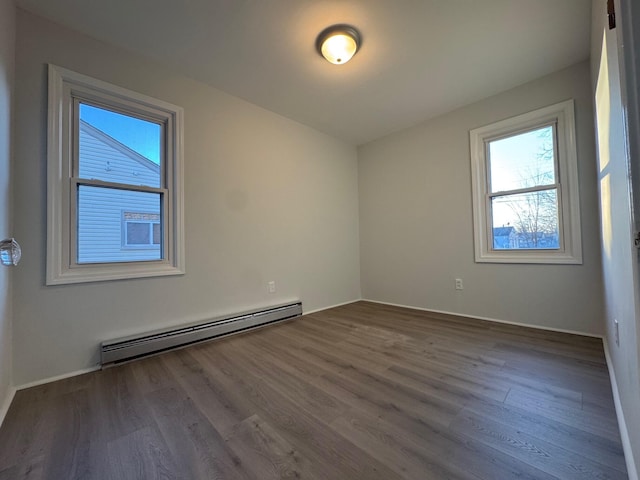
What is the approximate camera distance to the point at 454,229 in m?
3.34

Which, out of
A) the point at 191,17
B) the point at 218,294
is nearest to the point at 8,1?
the point at 191,17

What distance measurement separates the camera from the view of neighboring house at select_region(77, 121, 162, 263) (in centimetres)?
212

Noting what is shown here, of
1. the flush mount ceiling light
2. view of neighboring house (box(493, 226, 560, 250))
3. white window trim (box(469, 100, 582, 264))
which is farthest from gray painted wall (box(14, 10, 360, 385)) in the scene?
view of neighboring house (box(493, 226, 560, 250))

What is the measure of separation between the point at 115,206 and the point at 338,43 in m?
2.37

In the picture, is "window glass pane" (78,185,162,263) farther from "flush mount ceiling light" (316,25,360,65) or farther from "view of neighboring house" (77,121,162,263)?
"flush mount ceiling light" (316,25,360,65)

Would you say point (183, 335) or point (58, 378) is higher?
point (183, 335)

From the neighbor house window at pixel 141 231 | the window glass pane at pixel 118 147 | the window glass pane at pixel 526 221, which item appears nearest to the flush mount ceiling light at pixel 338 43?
the window glass pane at pixel 118 147

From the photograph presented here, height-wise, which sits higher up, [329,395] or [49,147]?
[49,147]

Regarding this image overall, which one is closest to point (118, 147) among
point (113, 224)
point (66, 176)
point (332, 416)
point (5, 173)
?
point (66, 176)

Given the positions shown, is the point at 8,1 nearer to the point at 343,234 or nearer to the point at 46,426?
the point at 46,426

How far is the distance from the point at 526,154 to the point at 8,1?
15.1ft

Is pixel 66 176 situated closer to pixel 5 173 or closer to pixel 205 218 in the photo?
pixel 5 173

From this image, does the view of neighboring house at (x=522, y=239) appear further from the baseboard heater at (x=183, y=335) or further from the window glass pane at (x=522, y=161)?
the baseboard heater at (x=183, y=335)

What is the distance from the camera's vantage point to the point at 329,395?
1.61 meters
